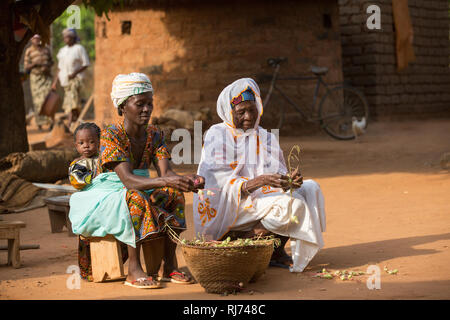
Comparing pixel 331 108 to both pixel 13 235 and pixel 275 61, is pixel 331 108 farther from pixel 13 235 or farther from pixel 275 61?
pixel 13 235

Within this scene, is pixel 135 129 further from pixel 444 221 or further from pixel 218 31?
pixel 218 31

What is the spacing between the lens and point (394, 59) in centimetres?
1577

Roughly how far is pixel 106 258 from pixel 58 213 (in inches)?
83.5

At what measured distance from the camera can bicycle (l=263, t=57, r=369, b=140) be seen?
41.6 ft

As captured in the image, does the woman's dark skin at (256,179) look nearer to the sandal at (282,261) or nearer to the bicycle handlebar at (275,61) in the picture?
the sandal at (282,261)

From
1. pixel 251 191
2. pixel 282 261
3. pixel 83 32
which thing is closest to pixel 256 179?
pixel 251 191

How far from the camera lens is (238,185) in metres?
4.55

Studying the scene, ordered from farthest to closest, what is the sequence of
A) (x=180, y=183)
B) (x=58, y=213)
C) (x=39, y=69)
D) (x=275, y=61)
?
(x=39, y=69), (x=275, y=61), (x=58, y=213), (x=180, y=183)

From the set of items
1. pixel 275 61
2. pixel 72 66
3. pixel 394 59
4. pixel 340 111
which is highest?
pixel 72 66

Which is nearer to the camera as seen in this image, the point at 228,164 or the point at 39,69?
the point at 228,164

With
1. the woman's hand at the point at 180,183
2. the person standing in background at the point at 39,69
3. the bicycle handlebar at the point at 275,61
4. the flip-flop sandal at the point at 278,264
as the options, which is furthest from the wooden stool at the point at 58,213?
the person standing in background at the point at 39,69

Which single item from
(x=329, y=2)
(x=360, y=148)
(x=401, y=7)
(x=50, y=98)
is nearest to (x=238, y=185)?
(x=360, y=148)

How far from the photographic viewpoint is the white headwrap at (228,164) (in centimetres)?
459

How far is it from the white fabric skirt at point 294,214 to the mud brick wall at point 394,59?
37.0 feet
